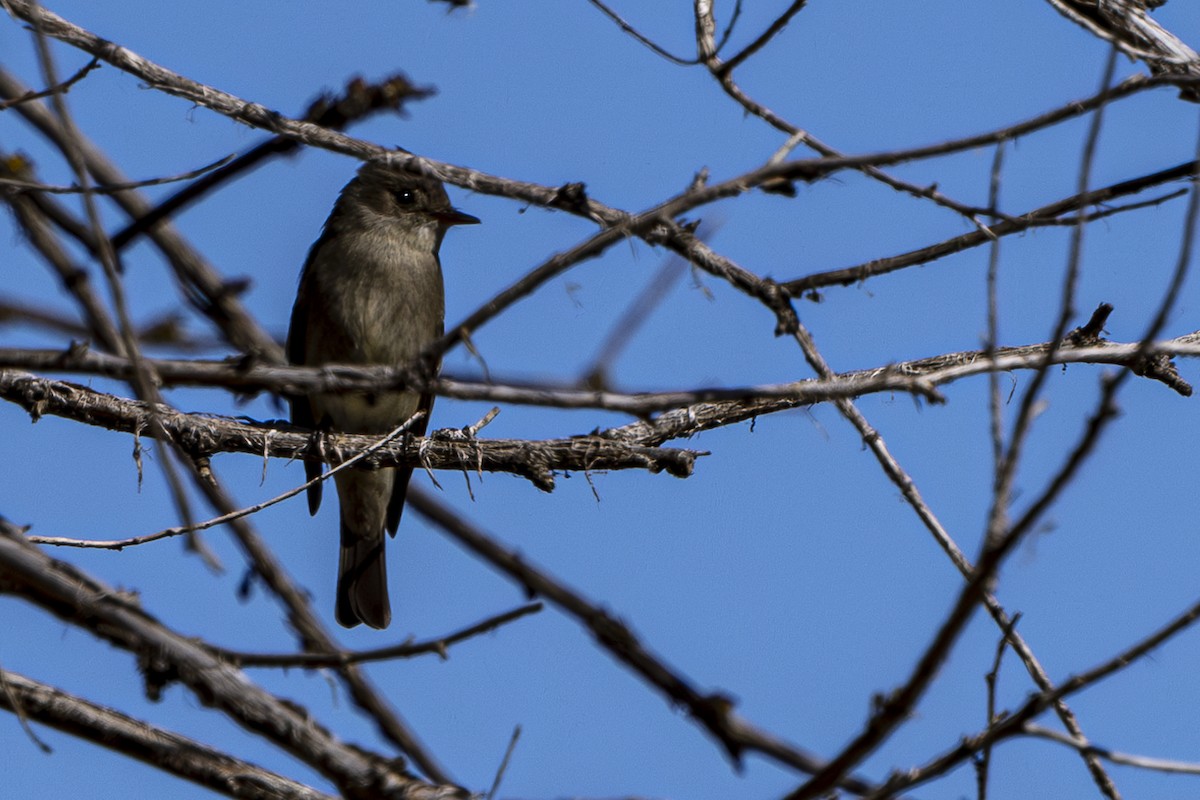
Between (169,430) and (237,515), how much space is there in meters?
1.26

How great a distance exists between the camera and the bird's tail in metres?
7.18

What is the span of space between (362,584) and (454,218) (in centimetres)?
183

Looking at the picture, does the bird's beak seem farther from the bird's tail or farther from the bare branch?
the bare branch

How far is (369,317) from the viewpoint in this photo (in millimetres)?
6848

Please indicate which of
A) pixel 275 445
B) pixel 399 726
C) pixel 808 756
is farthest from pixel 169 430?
pixel 808 756

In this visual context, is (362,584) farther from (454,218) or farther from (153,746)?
(153,746)

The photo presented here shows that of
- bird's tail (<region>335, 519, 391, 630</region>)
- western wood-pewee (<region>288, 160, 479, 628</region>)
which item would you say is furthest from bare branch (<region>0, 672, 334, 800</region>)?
bird's tail (<region>335, 519, 391, 630</region>)

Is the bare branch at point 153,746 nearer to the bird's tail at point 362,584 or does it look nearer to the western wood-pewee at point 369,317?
the western wood-pewee at point 369,317

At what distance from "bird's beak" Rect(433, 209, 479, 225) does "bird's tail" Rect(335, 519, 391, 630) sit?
5.23 ft

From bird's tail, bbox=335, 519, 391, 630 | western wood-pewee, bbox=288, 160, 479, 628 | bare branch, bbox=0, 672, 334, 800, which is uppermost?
western wood-pewee, bbox=288, 160, 479, 628

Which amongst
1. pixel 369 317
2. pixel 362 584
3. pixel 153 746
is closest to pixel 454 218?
pixel 369 317

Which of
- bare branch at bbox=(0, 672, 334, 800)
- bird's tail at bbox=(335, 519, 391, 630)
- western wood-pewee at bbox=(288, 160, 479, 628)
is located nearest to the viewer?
bare branch at bbox=(0, 672, 334, 800)

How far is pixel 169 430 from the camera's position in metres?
4.38

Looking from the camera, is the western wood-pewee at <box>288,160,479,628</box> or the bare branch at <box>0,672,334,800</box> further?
the western wood-pewee at <box>288,160,479,628</box>
